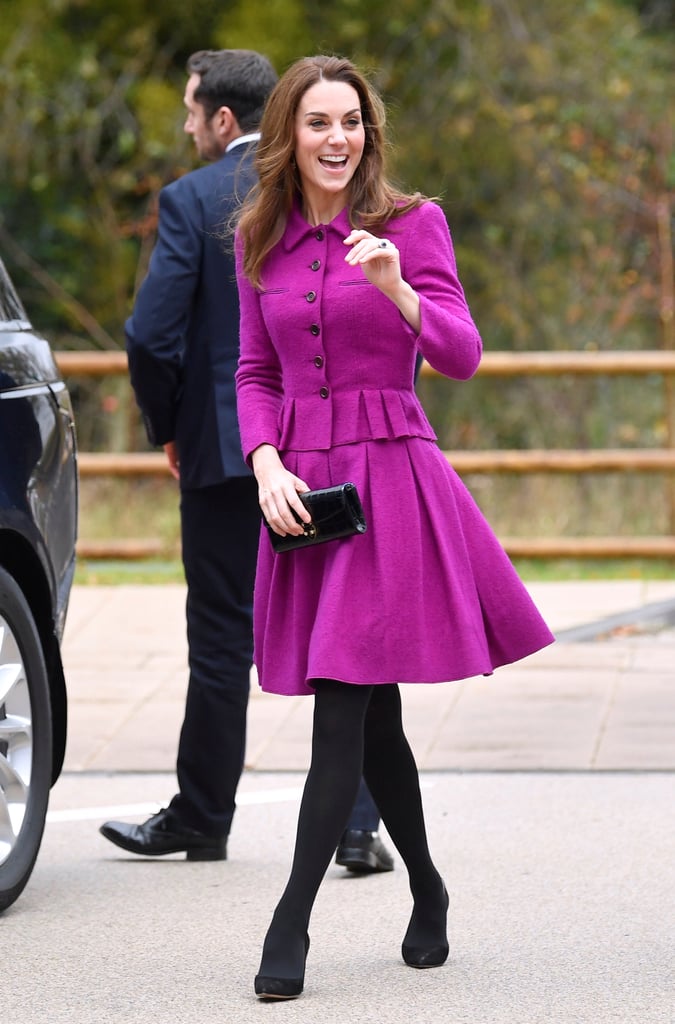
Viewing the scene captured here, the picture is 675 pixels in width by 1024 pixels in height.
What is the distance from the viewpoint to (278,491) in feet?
12.1

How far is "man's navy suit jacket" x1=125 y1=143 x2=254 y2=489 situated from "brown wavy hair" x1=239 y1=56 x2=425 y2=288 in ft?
2.57

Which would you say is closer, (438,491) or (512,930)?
(438,491)

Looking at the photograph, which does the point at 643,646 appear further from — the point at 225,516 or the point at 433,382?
the point at 433,382

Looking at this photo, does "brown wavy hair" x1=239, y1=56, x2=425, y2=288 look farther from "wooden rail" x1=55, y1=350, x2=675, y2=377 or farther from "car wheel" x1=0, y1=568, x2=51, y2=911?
"wooden rail" x1=55, y1=350, x2=675, y2=377

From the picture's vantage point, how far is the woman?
3.64m

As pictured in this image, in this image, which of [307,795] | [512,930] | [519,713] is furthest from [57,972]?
[519,713]

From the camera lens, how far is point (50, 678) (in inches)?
181

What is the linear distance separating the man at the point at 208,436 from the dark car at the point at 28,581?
29cm

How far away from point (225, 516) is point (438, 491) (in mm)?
1153

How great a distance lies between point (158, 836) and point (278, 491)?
1503 mm

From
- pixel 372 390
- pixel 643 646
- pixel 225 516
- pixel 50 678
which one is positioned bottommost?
pixel 643 646

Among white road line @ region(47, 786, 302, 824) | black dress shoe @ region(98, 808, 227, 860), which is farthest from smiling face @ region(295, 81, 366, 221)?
white road line @ region(47, 786, 302, 824)

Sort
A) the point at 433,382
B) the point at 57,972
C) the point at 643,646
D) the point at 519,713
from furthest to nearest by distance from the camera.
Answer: the point at 433,382, the point at 643,646, the point at 519,713, the point at 57,972

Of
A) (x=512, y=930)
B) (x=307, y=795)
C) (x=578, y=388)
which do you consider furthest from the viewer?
(x=578, y=388)
